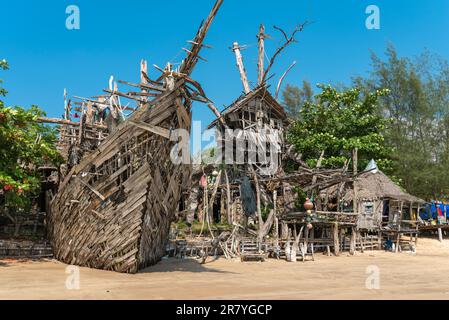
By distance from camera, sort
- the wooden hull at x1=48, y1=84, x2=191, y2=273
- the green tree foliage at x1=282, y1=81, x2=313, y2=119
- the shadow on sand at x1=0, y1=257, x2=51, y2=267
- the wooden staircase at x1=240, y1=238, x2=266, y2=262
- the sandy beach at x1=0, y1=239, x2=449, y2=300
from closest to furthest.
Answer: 1. the sandy beach at x1=0, y1=239, x2=449, y2=300
2. the wooden hull at x1=48, y1=84, x2=191, y2=273
3. the shadow on sand at x1=0, y1=257, x2=51, y2=267
4. the wooden staircase at x1=240, y1=238, x2=266, y2=262
5. the green tree foliage at x1=282, y1=81, x2=313, y2=119

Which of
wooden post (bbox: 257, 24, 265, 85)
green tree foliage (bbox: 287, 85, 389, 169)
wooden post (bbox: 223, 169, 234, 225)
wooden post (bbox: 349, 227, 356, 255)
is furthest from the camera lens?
wooden post (bbox: 257, 24, 265, 85)

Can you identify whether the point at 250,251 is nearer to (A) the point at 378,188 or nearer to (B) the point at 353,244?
(B) the point at 353,244

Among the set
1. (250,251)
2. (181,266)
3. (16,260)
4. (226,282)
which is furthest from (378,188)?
(16,260)

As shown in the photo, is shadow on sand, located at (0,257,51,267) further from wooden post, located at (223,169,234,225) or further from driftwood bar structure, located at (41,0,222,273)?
wooden post, located at (223,169,234,225)

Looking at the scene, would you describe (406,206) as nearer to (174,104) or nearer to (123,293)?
(174,104)

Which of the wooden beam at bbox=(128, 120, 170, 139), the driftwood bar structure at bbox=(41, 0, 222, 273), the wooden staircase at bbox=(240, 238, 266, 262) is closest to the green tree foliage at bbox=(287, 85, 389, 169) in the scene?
the wooden staircase at bbox=(240, 238, 266, 262)

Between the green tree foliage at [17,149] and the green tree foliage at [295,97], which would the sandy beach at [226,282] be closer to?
the green tree foliage at [17,149]

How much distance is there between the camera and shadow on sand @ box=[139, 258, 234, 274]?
38.3 feet

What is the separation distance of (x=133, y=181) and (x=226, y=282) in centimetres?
327

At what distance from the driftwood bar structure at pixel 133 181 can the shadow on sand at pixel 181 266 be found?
19.9 inches

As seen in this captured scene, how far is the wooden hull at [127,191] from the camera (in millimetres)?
9805

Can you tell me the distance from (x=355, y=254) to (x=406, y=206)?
6.79 meters

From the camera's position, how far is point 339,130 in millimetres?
24469

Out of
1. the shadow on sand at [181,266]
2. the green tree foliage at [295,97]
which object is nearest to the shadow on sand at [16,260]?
the shadow on sand at [181,266]
